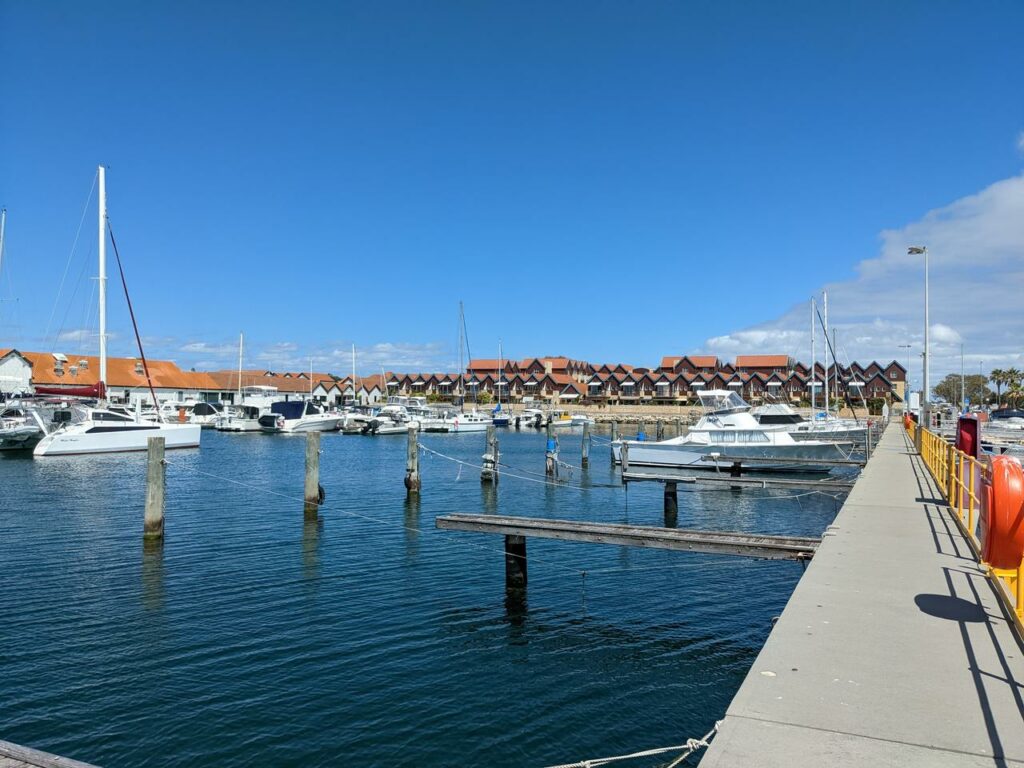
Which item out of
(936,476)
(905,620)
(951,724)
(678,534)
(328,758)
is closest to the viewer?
(951,724)

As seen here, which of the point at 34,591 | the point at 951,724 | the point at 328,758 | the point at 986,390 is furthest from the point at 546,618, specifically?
the point at 986,390

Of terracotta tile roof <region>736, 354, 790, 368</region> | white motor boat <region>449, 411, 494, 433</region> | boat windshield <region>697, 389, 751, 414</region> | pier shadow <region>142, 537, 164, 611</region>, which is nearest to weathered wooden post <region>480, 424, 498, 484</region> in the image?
boat windshield <region>697, 389, 751, 414</region>

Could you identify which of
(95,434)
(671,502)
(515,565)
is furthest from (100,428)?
(515,565)

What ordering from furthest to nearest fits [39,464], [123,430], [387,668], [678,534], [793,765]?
[123,430], [39,464], [678,534], [387,668], [793,765]

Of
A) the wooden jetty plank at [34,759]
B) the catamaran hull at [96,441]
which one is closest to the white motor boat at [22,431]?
the catamaran hull at [96,441]

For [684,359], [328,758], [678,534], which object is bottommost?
[328,758]

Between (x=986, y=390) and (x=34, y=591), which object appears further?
(x=986, y=390)

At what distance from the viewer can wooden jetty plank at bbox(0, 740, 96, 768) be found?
482 cm

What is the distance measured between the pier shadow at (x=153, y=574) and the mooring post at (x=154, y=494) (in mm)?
265

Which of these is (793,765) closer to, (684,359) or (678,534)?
(678,534)

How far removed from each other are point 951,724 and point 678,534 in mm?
7496

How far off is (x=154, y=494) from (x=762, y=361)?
12435 cm

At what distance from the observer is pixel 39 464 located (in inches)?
1475

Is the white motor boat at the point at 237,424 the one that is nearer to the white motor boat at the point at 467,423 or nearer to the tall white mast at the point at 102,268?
the white motor boat at the point at 467,423
